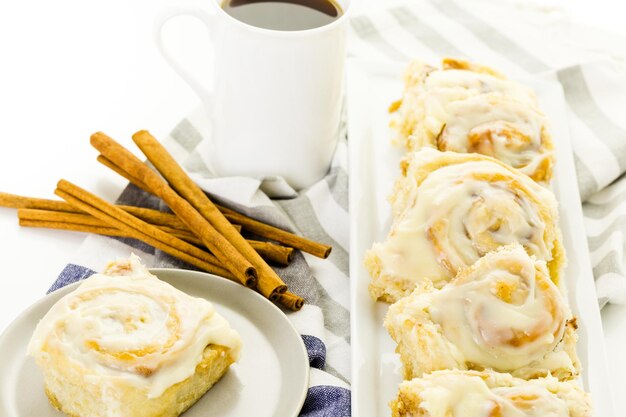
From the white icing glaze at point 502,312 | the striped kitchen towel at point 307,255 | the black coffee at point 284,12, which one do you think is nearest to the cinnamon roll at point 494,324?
the white icing glaze at point 502,312

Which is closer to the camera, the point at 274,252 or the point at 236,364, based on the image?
the point at 236,364

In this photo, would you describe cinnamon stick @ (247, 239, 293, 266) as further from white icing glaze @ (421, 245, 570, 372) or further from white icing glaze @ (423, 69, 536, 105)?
white icing glaze @ (423, 69, 536, 105)

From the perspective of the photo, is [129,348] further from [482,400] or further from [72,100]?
[72,100]

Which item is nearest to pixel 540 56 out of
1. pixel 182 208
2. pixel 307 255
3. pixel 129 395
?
pixel 307 255

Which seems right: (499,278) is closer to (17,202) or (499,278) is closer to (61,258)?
(61,258)

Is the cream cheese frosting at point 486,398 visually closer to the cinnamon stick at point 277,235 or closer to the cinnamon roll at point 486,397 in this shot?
the cinnamon roll at point 486,397

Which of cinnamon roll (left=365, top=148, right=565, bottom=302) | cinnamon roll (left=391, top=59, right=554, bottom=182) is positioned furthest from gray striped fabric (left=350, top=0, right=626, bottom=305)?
cinnamon roll (left=365, top=148, right=565, bottom=302)
